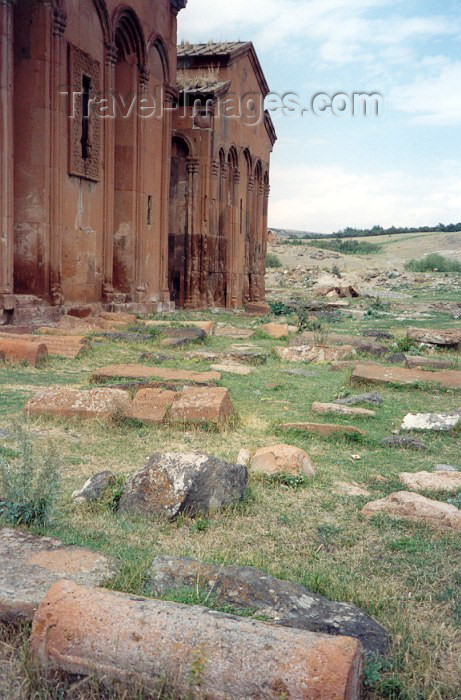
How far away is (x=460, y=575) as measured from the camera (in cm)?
301

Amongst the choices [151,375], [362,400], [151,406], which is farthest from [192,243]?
[151,406]

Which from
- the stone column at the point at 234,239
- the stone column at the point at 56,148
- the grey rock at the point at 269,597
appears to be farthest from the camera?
the stone column at the point at 234,239

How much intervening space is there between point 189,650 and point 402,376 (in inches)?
260

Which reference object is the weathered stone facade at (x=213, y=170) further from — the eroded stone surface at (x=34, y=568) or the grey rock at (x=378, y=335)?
the eroded stone surface at (x=34, y=568)

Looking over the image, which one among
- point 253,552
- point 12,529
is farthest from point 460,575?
point 12,529

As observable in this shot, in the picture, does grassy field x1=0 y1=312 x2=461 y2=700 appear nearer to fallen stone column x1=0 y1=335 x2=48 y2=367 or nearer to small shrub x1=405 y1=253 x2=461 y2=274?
fallen stone column x1=0 y1=335 x2=48 y2=367

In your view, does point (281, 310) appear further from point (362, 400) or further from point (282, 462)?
point (282, 462)

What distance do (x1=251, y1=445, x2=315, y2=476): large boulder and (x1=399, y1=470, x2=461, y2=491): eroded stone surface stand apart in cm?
61

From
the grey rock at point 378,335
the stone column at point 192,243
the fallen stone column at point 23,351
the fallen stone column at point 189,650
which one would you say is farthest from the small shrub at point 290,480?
the stone column at point 192,243

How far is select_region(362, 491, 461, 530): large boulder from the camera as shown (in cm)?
362

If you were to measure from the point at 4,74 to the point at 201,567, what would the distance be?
34.0ft

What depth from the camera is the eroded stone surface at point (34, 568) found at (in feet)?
7.74

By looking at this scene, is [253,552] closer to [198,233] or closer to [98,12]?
[98,12]

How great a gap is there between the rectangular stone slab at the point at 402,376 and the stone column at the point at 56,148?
638 cm
